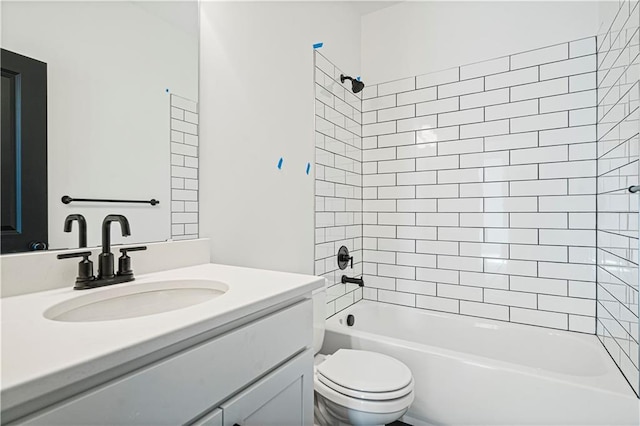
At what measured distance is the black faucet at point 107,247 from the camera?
93cm

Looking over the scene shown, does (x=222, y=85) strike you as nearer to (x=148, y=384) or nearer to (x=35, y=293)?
(x=35, y=293)

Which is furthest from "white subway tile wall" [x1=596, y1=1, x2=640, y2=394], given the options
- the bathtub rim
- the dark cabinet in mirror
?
the dark cabinet in mirror

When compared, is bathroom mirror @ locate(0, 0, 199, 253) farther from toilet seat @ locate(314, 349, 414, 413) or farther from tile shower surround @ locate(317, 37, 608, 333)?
tile shower surround @ locate(317, 37, 608, 333)

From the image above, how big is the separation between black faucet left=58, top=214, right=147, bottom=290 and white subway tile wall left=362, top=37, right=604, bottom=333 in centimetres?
139

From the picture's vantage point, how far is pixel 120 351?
1.72ft

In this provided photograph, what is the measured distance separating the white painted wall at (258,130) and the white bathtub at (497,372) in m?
0.73

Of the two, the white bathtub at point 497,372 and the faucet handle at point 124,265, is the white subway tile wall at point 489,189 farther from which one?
the faucet handle at point 124,265

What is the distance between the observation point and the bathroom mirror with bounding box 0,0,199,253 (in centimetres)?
90

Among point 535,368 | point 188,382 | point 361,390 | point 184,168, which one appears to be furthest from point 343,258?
point 188,382

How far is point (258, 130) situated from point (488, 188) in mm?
1505

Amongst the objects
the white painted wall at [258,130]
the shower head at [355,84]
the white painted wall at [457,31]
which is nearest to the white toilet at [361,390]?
the white painted wall at [258,130]

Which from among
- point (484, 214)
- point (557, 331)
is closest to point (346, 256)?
point (484, 214)

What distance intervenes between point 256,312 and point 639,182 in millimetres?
1448

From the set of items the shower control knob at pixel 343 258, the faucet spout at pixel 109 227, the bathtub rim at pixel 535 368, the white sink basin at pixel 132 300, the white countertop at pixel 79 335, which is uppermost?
the faucet spout at pixel 109 227
